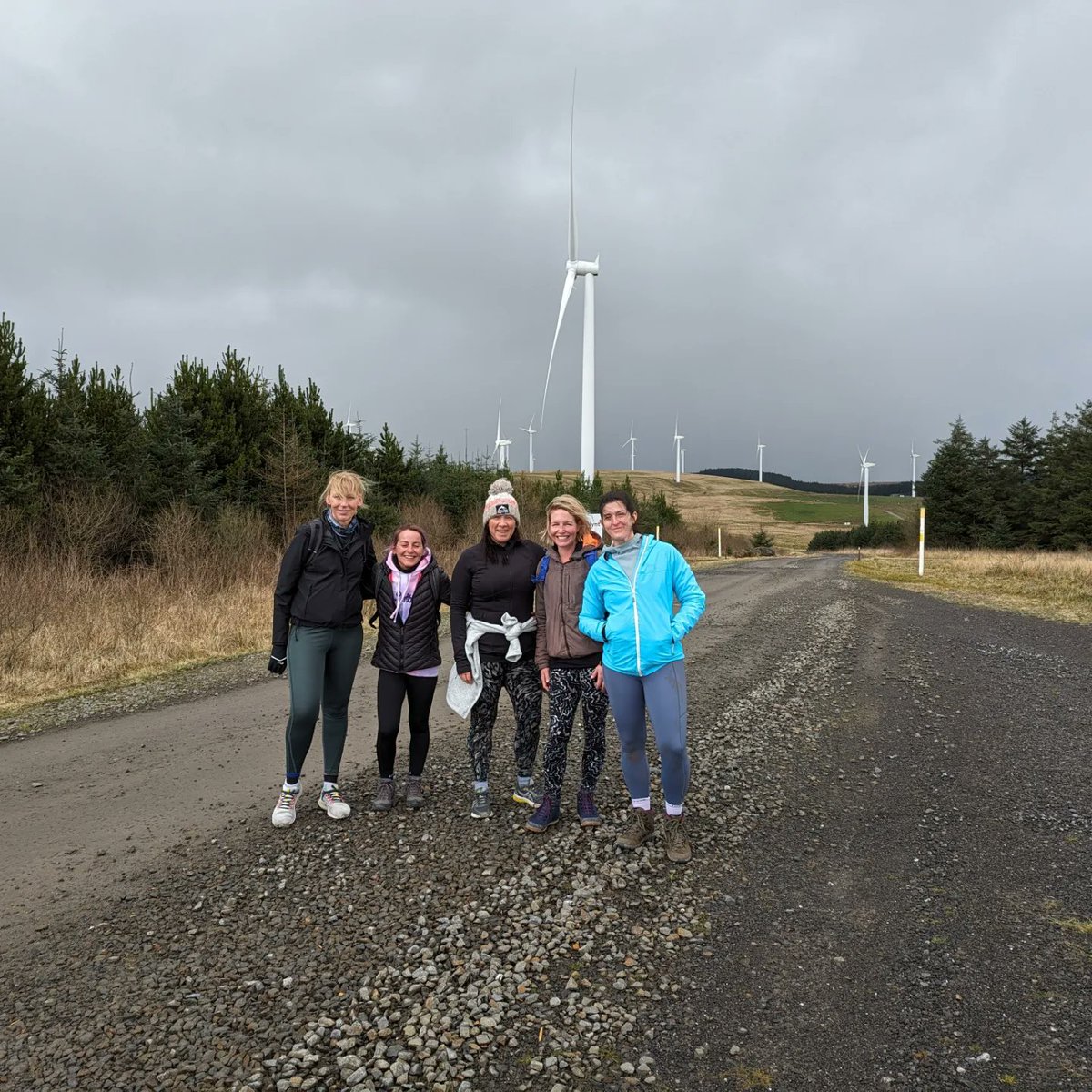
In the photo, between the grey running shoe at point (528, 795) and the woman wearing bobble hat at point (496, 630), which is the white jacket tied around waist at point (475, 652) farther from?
the grey running shoe at point (528, 795)

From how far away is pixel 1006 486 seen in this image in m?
53.6

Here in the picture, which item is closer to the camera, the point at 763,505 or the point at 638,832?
the point at 638,832

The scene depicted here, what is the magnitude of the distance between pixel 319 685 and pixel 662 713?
90.2 inches

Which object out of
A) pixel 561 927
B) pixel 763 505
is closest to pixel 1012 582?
pixel 561 927

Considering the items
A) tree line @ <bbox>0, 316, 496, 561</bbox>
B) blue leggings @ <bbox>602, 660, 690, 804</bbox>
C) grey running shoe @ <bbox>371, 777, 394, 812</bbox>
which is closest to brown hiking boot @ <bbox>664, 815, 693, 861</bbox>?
blue leggings @ <bbox>602, 660, 690, 804</bbox>

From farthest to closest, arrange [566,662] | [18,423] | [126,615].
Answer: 1. [18,423]
2. [126,615]
3. [566,662]

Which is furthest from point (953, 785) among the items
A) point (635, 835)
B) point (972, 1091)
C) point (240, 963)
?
point (240, 963)

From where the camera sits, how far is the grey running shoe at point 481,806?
4.69m

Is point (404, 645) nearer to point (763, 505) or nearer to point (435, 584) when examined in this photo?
point (435, 584)

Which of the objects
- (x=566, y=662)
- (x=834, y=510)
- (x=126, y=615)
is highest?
(x=834, y=510)

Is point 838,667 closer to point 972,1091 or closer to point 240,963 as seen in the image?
point 972,1091

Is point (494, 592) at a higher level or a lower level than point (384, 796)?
higher

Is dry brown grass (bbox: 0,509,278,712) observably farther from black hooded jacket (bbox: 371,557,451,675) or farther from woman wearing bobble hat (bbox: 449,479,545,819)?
woman wearing bobble hat (bbox: 449,479,545,819)

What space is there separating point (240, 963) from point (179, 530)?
16.5 m
